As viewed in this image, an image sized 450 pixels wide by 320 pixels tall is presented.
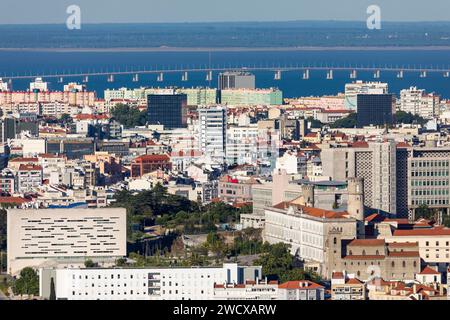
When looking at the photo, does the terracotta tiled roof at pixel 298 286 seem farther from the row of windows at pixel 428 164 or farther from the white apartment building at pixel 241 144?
the white apartment building at pixel 241 144

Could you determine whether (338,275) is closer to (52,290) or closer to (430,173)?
(52,290)

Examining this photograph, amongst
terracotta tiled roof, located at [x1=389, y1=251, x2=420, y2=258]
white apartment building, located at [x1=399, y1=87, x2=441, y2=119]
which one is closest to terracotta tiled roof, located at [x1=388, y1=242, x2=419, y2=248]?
terracotta tiled roof, located at [x1=389, y1=251, x2=420, y2=258]

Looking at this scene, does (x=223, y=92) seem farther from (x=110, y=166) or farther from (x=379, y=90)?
(x=110, y=166)

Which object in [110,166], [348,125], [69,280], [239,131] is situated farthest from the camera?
[348,125]

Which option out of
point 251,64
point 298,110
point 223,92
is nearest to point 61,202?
point 298,110

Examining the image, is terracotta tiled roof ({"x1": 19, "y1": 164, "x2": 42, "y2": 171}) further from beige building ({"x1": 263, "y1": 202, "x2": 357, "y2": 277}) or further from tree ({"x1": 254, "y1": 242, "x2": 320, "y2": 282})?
tree ({"x1": 254, "y1": 242, "x2": 320, "y2": 282})

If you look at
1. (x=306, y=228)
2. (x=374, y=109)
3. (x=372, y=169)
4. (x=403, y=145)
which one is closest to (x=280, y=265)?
(x=306, y=228)
